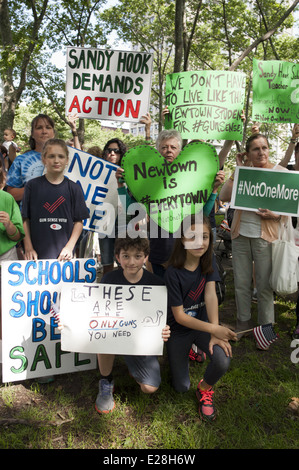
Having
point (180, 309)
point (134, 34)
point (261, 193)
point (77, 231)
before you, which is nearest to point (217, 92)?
point (261, 193)

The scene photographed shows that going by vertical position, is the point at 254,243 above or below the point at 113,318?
above

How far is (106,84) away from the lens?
3674 mm

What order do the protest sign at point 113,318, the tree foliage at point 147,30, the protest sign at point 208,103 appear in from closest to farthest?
the protest sign at point 113,318, the protest sign at point 208,103, the tree foliage at point 147,30

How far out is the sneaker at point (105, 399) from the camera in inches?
99.5

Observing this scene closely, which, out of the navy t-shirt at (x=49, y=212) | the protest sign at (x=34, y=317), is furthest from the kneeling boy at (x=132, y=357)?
the navy t-shirt at (x=49, y=212)

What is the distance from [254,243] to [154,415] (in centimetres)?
189

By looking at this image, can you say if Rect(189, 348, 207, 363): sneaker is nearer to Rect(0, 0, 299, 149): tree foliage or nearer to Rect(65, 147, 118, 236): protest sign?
Rect(65, 147, 118, 236): protest sign

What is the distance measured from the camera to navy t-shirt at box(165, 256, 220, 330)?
2.57m

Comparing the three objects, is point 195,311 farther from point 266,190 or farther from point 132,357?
point 266,190

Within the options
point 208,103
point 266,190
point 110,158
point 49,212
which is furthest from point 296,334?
point 49,212

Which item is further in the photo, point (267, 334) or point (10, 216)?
point (10, 216)

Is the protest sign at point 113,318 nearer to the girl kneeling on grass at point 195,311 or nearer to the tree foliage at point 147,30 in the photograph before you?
the girl kneeling on grass at point 195,311

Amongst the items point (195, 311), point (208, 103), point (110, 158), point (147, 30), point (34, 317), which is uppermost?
point (147, 30)

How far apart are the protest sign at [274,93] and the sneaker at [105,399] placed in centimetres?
317
